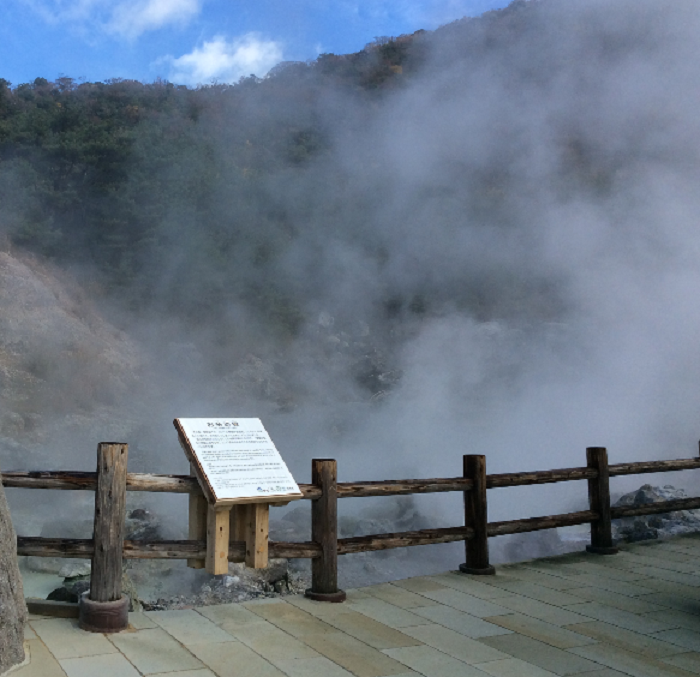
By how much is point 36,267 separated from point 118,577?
14.6 metres

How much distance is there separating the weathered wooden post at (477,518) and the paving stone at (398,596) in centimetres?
63

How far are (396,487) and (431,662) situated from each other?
4.11 feet

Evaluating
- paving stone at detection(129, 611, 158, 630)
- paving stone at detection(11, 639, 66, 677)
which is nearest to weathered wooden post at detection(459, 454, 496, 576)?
paving stone at detection(129, 611, 158, 630)

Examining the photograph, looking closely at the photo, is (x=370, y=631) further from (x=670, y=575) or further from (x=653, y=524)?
(x=653, y=524)

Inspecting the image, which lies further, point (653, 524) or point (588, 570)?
point (653, 524)

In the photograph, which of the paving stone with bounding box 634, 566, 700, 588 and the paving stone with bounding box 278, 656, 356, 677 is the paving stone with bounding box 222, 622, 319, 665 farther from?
the paving stone with bounding box 634, 566, 700, 588

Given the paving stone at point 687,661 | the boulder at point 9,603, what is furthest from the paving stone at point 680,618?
the boulder at point 9,603

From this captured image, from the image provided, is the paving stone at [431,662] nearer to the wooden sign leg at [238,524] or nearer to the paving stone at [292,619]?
the paving stone at [292,619]

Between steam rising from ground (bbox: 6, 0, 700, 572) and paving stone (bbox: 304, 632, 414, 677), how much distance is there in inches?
190

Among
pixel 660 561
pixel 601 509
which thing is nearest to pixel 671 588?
pixel 660 561

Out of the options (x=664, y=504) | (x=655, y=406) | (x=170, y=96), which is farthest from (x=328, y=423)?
(x=170, y=96)

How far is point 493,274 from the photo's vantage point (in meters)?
18.0

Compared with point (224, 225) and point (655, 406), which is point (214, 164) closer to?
point (224, 225)

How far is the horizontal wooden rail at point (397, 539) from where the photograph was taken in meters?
3.72
